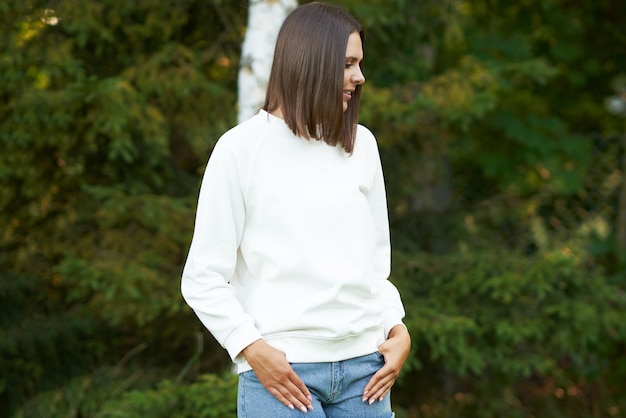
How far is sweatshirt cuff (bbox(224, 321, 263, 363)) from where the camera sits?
5.67ft

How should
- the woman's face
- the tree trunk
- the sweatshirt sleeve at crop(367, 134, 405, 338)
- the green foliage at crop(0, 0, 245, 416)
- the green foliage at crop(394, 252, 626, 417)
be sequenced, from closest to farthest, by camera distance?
the woman's face < the sweatshirt sleeve at crop(367, 134, 405, 338) < the tree trunk < the green foliage at crop(0, 0, 245, 416) < the green foliage at crop(394, 252, 626, 417)

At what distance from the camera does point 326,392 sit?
178 centimetres

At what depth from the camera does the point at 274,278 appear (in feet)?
5.83

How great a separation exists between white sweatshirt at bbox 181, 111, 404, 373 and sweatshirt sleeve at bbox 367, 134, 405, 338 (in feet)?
0.54

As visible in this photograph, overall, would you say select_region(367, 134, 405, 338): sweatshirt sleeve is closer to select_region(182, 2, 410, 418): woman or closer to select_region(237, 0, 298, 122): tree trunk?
select_region(182, 2, 410, 418): woman

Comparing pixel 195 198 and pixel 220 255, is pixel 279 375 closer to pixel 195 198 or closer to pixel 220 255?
pixel 220 255

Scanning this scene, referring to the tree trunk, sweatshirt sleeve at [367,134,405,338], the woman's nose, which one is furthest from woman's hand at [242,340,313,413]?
the tree trunk

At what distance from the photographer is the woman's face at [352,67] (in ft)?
5.99

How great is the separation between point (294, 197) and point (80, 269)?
2.04m

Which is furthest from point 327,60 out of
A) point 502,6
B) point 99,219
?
point 502,6

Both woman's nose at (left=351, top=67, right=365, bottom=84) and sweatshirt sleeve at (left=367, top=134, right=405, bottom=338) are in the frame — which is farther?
sweatshirt sleeve at (left=367, top=134, right=405, bottom=338)

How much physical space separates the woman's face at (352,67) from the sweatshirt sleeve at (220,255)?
1.03 feet

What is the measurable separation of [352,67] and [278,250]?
0.47 m

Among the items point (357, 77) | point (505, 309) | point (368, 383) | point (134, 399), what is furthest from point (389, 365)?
point (505, 309)
